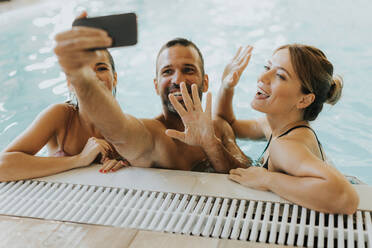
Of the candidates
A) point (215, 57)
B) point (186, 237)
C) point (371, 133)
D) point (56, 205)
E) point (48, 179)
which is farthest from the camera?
point (215, 57)

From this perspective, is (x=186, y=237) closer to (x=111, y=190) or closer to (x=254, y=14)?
(x=111, y=190)

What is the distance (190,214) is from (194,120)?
57 centimetres

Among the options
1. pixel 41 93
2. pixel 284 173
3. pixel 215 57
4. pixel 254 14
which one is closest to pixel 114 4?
pixel 254 14

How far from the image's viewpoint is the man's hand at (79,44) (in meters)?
1.39

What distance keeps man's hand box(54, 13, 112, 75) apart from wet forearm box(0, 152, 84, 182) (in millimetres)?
1025

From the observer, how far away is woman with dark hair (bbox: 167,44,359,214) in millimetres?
1795

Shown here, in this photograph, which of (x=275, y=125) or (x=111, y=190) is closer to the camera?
(x=111, y=190)

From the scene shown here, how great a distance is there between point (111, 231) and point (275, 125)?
1176 millimetres

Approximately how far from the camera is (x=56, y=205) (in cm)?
202

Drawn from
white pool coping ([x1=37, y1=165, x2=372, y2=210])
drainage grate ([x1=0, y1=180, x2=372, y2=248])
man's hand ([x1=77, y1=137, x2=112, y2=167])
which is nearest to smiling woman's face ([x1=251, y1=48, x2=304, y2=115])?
white pool coping ([x1=37, y1=165, x2=372, y2=210])

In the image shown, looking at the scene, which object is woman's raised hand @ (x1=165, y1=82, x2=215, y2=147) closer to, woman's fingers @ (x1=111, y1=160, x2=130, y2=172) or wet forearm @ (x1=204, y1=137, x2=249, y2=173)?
wet forearm @ (x1=204, y1=137, x2=249, y2=173)

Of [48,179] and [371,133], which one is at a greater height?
[48,179]

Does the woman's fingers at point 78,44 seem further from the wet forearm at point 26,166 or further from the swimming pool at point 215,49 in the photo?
the swimming pool at point 215,49

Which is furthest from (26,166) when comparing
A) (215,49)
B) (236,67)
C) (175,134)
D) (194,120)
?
(215,49)
